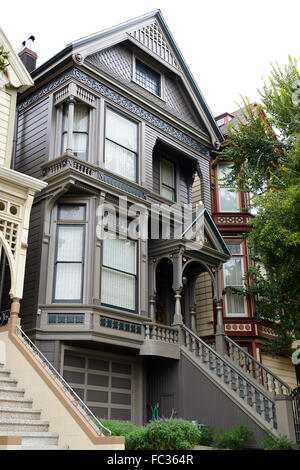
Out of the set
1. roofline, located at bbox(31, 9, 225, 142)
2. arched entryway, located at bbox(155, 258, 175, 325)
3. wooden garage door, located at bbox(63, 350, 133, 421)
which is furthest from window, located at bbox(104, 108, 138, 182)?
wooden garage door, located at bbox(63, 350, 133, 421)

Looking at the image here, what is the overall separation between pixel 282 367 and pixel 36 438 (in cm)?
1540

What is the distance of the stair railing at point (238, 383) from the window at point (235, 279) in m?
4.41

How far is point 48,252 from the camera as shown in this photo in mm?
15023

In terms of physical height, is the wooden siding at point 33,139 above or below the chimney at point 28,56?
below

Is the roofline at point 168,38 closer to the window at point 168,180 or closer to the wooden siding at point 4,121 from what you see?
the wooden siding at point 4,121

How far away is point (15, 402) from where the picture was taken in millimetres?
9773

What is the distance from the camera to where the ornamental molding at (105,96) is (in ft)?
54.4

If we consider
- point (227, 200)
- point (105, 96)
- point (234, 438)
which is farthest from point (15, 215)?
point (227, 200)

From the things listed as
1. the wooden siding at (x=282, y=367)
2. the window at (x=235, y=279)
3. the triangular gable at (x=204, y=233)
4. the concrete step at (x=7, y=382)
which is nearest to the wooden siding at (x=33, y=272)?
the concrete step at (x=7, y=382)

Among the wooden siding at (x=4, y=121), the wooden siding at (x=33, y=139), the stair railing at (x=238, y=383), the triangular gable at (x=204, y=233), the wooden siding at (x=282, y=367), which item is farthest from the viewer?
the wooden siding at (x=282, y=367)

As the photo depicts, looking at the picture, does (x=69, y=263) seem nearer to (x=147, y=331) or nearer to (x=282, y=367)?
(x=147, y=331)

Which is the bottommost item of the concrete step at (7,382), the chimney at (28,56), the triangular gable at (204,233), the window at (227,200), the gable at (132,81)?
the concrete step at (7,382)
